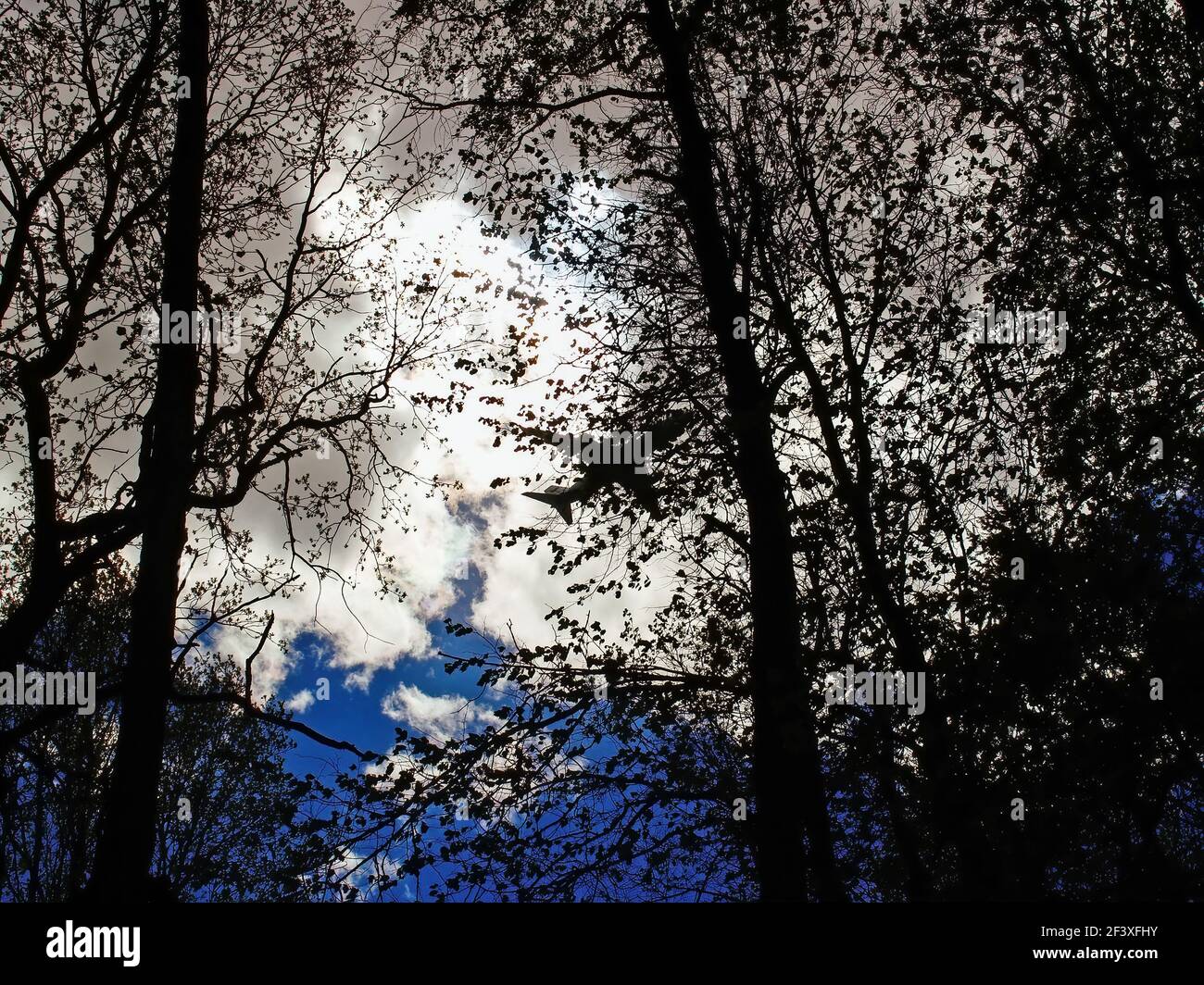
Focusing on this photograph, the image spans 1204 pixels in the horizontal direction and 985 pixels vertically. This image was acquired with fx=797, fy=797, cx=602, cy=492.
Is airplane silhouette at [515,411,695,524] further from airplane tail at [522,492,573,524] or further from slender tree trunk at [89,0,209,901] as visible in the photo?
slender tree trunk at [89,0,209,901]

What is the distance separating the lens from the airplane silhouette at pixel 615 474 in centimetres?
932

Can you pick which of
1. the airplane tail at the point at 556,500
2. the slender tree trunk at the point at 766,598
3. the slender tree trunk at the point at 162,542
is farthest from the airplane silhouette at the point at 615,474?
the slender tree trunk at the point at 162,542

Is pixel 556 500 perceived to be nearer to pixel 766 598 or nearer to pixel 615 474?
pixel 615 474

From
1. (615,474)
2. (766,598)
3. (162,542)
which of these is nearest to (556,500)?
(615,474)

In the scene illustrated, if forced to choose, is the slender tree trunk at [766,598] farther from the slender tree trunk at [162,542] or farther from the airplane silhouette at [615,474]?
the slender tree trunk at [162,542]

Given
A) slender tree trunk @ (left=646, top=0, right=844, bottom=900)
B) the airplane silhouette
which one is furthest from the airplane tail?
slender tree trunk @ (left=646, top=0, right=844, bottom=900)

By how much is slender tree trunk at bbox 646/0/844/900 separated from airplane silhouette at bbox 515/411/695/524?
1652 mm

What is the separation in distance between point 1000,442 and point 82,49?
12.6 metres

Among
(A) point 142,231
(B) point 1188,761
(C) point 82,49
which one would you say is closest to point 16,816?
(A) point 142,231

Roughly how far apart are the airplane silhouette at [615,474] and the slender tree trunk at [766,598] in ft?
5.42

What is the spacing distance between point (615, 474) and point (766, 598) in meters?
2.78
